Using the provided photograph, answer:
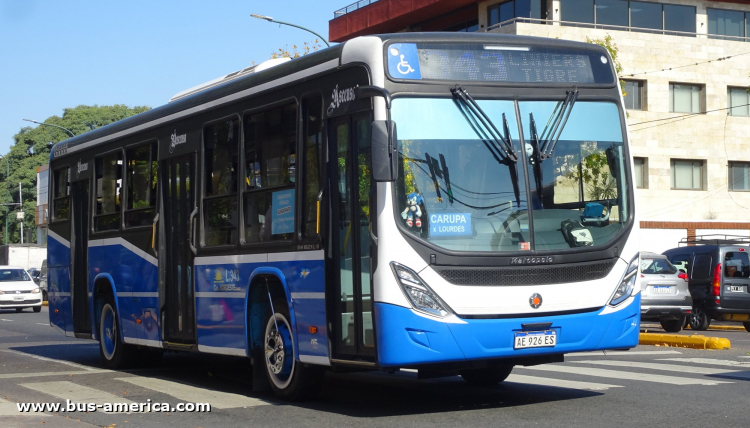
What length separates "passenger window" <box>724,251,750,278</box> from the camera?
77.7 feet

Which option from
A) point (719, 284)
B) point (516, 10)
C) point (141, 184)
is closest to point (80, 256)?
point (141, 184)

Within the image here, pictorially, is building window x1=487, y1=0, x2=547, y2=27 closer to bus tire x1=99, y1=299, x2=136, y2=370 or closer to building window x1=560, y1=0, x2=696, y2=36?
building window x1=560, y1=0, x2=696, y2=36

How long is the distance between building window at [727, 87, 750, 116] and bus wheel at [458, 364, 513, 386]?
140 feet

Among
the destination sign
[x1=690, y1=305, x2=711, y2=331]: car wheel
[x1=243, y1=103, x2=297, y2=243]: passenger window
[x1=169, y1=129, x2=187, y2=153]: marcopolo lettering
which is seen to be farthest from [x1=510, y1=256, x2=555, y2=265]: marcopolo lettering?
[x1=690, y1=305, x2=711, y2=331]: car wheel

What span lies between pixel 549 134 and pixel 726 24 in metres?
44.8

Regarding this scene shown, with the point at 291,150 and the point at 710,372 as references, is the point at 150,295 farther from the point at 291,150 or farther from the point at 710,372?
the point at 710,372

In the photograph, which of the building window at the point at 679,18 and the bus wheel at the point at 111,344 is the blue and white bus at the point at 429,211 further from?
the building window at the point at 679,18

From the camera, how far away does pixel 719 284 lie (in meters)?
23.4

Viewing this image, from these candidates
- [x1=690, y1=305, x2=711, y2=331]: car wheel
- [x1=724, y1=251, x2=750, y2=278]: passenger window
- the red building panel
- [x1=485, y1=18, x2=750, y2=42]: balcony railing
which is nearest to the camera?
[x1=724, y1=251, x2=750, y2=278]: passenger window

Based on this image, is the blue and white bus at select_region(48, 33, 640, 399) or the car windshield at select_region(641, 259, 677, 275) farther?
the car windshield at select_region(641, 259, 677, 275)

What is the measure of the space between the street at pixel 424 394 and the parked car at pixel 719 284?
766cm

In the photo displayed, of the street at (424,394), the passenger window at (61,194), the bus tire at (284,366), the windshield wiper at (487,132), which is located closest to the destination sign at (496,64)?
the windshield wiper at (487,132)

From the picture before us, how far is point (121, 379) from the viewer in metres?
13.3

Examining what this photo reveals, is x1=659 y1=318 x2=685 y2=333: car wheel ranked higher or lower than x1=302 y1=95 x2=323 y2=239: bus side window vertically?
lower
